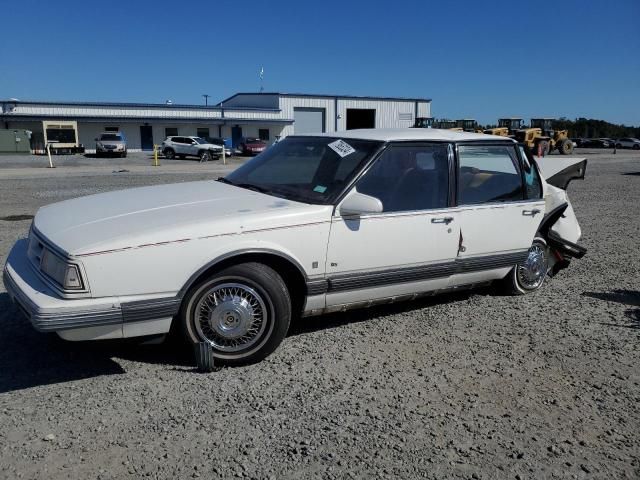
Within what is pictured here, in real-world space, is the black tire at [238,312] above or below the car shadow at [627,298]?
above

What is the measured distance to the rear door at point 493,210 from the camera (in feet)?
14.9

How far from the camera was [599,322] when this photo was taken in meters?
4.64

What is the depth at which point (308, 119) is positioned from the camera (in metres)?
56.2

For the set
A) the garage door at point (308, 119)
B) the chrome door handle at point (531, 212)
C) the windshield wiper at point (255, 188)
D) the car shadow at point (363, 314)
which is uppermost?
the garage door at point (308, 119)

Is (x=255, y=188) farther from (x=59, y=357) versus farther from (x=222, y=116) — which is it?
(x=222, y=116)

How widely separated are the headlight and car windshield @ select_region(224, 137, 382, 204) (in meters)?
1.58

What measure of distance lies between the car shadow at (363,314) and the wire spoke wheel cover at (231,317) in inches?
27.2

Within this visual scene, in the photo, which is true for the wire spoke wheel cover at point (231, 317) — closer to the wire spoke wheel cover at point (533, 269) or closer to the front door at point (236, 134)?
the wire spoke wheel cover at point (533, 269)

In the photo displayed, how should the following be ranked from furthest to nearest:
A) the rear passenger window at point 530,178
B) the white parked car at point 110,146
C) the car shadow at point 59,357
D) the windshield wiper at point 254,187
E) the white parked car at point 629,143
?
the white parked car at point 629,143 → the white parked car at point 110,146 → the rear passenger window at point 530,178 → the windshield wiper at point 254,187 → the car shadow at point 59,357

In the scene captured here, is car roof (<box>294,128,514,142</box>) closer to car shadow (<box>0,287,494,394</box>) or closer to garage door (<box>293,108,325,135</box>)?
car shadow (<box>0,287,494,394</box>)

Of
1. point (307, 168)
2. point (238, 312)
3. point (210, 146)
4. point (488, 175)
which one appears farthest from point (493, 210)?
point (210, 146)

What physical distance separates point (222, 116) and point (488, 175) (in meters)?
49.9

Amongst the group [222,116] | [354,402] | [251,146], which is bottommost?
[354,402]

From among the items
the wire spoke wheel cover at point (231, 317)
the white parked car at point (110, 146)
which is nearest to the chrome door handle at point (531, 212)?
the wire spoke wheel cover at point (231, 317)
